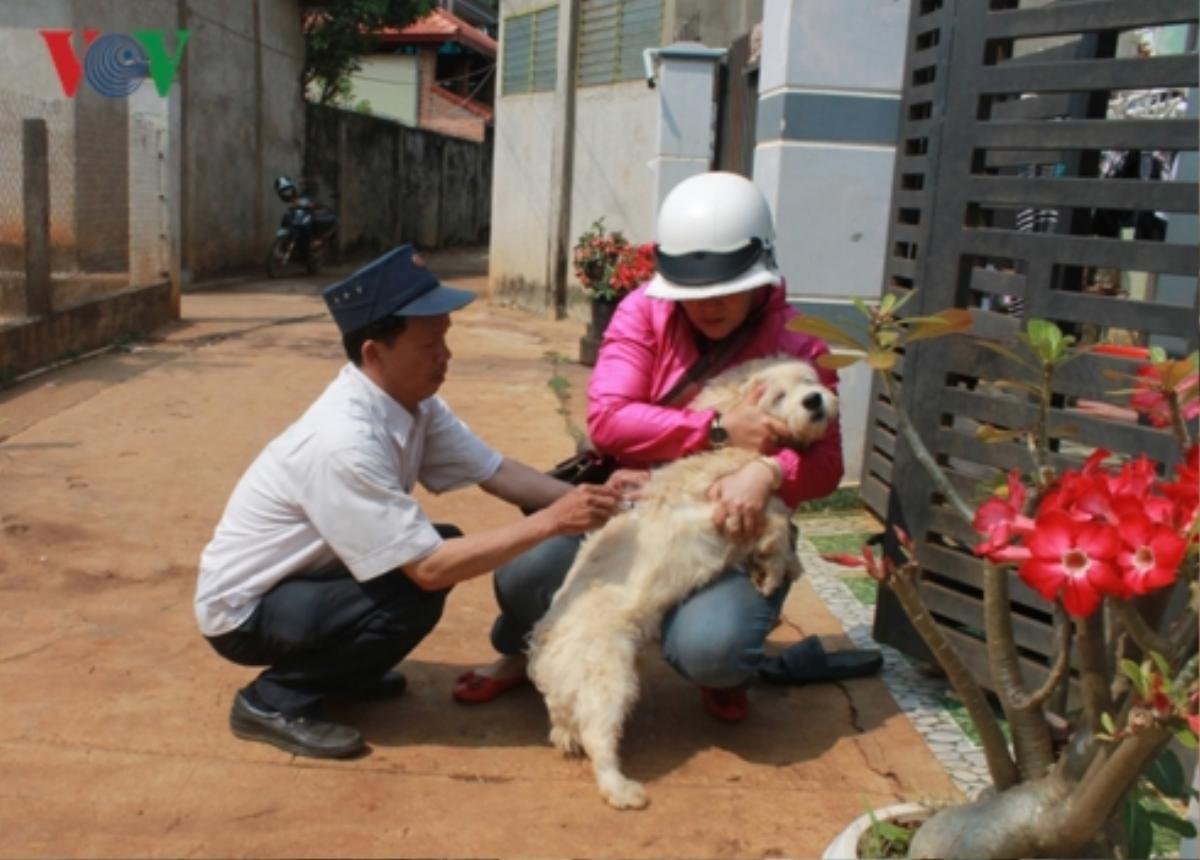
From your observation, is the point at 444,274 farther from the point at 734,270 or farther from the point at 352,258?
the point at 734,270

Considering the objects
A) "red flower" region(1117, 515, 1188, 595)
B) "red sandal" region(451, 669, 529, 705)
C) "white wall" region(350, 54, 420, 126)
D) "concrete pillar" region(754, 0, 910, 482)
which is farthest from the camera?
"white wall" region(350, 54, 420, 126)

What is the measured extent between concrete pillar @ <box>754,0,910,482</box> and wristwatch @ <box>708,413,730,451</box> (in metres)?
2.51

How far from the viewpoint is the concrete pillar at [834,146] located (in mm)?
5598

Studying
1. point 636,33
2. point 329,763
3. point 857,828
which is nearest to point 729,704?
point 857,828

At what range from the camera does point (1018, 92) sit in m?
3.36

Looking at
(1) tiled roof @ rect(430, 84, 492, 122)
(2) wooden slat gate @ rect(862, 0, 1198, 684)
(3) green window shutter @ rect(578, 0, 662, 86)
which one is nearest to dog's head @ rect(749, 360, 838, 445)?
(2) wooden slat gate @ rect(862, 0, 1198, 684)

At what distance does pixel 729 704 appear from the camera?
357 cm

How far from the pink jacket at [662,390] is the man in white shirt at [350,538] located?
0.54ft

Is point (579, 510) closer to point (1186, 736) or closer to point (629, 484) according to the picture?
point (629, 484)

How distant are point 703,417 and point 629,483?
0.28 m

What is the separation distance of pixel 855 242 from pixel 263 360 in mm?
5757

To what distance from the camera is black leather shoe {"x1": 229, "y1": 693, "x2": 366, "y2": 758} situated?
10.7 ft

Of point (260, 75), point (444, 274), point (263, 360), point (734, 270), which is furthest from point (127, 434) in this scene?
point (444, 274)

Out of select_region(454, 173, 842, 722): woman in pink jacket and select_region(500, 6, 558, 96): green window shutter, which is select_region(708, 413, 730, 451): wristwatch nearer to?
select_region(454, 173, 842, 722): woman in pink jacket
